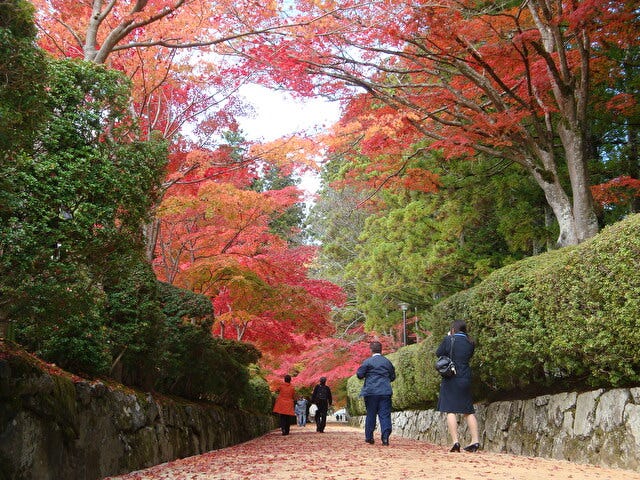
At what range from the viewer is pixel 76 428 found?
16.1 ft

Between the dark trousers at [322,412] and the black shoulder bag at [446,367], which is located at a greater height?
the black shoulder bag at [446,367]

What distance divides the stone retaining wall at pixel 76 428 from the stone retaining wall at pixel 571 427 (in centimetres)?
434

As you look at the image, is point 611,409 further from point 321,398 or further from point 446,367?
point 321,398

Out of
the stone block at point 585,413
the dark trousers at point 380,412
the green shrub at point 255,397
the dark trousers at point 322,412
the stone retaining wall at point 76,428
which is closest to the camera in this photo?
the stone retaining wall at point 76,428

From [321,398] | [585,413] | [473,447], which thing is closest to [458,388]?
[473,447]

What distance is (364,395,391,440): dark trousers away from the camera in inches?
355

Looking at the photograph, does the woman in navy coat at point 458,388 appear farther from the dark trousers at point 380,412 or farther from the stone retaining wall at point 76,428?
the stone retaining wall at point 76,428

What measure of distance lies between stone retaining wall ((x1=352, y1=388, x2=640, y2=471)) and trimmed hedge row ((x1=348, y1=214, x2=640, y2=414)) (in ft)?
0.67

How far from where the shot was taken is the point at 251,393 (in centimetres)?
1614

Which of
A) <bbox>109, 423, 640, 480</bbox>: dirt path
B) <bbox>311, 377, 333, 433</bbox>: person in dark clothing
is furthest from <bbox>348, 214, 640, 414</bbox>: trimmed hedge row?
<bbox>311, 377, 333, 433</bbox>: person in dark clothing

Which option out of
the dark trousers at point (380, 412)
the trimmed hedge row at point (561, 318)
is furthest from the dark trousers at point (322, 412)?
the trimmed hedge row at point (561, 318)

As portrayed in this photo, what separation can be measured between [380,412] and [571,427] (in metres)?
3.21

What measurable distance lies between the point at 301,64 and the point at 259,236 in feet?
15.3

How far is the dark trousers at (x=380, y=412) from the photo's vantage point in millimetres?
9016
